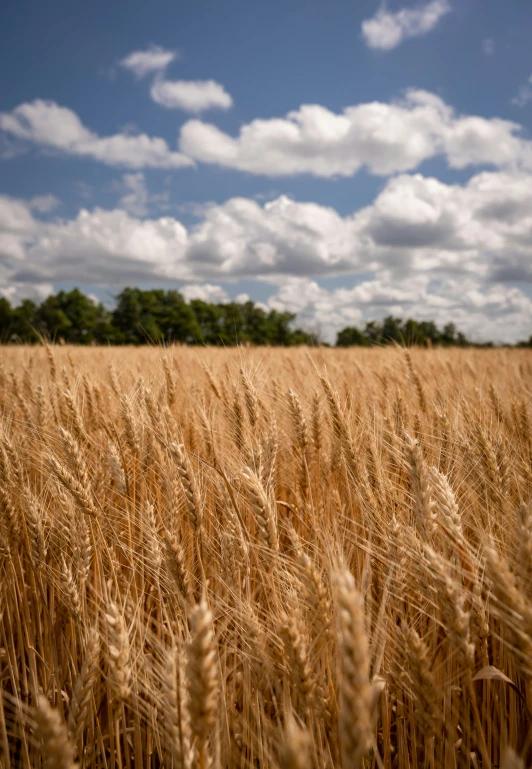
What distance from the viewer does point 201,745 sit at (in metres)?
0.70

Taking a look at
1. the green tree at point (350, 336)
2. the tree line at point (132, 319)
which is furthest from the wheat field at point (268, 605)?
the green tree at point (350, 336)

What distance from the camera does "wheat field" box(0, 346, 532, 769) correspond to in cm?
84

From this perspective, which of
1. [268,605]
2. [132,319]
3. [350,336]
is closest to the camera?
[268,605]

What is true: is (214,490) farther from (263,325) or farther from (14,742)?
(263,325)

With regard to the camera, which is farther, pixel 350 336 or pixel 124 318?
pixel 350 336

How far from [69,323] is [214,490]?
160 ft

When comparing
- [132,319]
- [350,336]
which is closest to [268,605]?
[132,319]

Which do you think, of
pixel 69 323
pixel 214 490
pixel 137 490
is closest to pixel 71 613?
pixel 214 490

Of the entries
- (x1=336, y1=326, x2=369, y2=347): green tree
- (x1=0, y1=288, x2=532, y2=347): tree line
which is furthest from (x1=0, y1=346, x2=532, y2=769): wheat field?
(x1=336, y1=326, x2=369, y2=347): green tree

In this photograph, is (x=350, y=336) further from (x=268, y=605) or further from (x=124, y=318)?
(x=268, y=605)

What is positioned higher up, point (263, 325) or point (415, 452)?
point (263, 325)

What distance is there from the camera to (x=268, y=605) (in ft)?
4.05

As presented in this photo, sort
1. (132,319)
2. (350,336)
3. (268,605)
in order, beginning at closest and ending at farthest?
(268,605)
(132,319)
(350,336)

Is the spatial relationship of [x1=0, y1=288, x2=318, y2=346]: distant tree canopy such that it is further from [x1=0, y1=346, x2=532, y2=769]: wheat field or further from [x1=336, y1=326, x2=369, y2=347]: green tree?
[x1=0, y1=346, x2=532, y2=769]: wheat field
